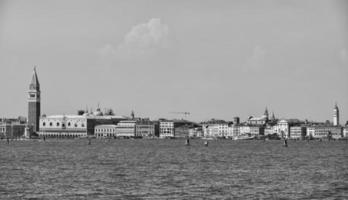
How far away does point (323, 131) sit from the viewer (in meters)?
194

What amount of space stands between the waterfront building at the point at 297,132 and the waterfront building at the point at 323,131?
4.16 ft

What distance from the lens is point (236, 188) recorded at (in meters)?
31.4

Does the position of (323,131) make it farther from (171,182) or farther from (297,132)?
(171,182)

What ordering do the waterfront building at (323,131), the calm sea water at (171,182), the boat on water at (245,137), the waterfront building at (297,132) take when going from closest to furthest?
the calm sea water at (171,182), the boat on water at (245,137), the waterfront building at (323,131), the waterfront building at (297,132)

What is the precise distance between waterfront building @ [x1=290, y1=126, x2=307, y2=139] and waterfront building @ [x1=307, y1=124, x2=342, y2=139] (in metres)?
1.27

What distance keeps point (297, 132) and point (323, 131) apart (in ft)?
21.0

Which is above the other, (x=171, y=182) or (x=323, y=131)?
(x=323, y=131)

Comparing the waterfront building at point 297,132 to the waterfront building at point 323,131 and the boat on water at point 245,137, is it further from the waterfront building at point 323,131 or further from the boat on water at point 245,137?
the boat on water at point 245,137

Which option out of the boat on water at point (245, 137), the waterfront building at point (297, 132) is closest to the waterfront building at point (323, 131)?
the waterfront building at point (297, 132)

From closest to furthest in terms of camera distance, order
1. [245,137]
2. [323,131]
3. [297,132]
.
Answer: [245,137] < [323,131] < [297,132]

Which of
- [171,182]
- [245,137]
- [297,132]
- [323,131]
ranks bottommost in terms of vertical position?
[171,182]

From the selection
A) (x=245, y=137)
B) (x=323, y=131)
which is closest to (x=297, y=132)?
(x=323, y=131)

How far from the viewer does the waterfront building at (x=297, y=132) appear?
645ft

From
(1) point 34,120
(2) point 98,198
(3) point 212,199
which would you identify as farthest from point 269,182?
(1) point 34,120
